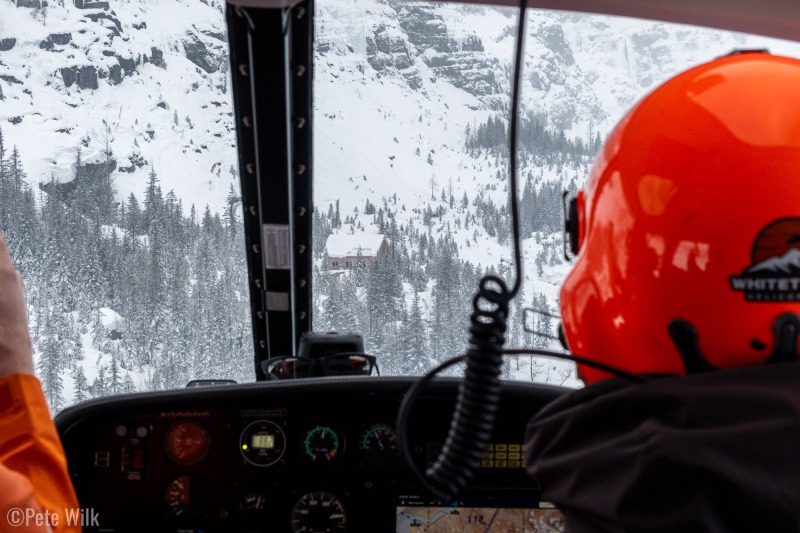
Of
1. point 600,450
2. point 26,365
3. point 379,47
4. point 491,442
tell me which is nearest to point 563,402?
point 600,450

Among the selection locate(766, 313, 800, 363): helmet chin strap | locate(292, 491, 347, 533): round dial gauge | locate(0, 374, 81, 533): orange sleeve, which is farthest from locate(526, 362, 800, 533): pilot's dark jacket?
locate(292, 491, 347, 533): round dial gauge

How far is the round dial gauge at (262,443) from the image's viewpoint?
6.34ft

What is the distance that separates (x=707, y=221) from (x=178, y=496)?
1622mm

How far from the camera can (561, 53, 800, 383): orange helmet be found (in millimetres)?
705

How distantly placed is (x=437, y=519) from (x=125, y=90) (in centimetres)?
153

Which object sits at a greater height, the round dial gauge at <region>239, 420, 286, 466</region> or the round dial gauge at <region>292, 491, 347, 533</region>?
the round dial gauge at <region>239, 420, 286, 466</region>

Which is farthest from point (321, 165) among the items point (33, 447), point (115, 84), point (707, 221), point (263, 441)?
point (707, 221)

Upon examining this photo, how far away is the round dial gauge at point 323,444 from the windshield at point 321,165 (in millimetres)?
543

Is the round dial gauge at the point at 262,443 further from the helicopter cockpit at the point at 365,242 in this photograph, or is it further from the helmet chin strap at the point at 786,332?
the helmet chin strap at the point at 786,332

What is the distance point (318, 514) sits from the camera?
191 cm

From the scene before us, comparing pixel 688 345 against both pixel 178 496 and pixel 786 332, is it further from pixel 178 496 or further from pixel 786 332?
pixel 178 496

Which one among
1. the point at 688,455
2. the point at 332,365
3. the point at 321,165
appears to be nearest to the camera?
the point at 688,455

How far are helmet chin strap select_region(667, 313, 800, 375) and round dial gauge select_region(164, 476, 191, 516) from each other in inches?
59.9

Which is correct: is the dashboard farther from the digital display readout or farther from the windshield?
the windshield
